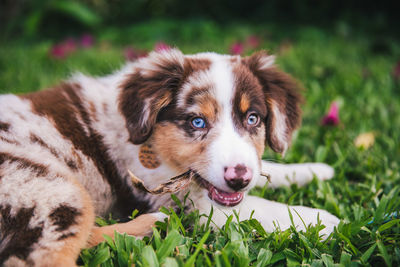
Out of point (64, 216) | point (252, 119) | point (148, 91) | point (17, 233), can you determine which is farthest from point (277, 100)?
point (17, 233)

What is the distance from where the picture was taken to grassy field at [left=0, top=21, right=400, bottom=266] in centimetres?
225

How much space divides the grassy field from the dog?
18cm

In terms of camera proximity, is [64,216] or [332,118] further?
[332,118]

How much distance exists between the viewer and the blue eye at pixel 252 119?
8.90ft

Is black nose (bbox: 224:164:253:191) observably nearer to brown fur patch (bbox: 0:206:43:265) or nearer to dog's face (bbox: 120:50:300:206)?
dog's face (bbox: 120:50:300:206)

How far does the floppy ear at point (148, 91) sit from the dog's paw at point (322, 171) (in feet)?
5.26

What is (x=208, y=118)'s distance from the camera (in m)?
2.58

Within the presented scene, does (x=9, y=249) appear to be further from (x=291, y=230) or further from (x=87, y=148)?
(x=291, y=230)

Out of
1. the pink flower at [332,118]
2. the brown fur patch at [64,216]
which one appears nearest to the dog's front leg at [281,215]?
the brown fur patch at [64,216]

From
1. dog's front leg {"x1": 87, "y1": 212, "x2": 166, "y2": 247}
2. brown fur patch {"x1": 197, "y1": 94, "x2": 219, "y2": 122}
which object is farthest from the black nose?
dog's front leg {"x1": 87, "y1": 212, "x2": 166, "y2": 247}

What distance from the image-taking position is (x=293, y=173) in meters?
3.40

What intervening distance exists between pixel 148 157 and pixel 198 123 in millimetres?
471

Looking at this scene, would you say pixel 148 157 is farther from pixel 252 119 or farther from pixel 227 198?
pixel 252 119

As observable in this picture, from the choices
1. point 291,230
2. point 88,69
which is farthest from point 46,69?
point 291,230
